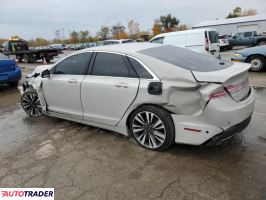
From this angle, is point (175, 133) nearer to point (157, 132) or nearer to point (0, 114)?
point (157, 132)

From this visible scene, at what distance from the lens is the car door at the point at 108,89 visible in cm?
376

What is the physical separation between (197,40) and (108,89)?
9.01 meters

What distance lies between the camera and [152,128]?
3.63 meters

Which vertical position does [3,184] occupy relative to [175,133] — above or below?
below

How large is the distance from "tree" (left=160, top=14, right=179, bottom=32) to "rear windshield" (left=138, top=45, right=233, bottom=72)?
204ft

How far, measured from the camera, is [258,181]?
291 cm

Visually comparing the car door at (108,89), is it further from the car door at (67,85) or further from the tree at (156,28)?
the tree at (156,28)

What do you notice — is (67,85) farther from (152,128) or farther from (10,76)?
(10,76)

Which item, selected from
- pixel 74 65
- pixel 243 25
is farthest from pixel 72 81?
pixel 243 25

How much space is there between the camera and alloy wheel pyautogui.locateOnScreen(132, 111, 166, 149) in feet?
11.7

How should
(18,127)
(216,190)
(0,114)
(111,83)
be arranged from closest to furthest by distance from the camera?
(216,190) < (111,83) < (18,127) < (0,114)

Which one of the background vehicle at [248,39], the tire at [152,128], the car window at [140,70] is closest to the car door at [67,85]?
the car window at [140,70]

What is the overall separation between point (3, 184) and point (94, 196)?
123cm

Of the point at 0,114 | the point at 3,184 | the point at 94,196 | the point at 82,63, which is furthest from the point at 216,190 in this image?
the point at 0,114
